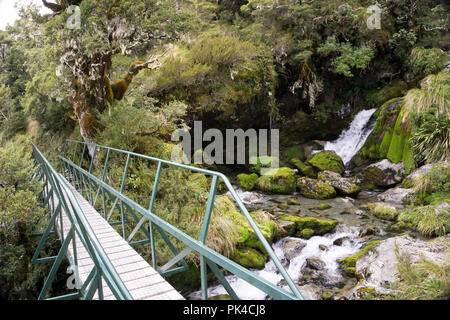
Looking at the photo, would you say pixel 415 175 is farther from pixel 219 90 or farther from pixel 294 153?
pixel 219 90

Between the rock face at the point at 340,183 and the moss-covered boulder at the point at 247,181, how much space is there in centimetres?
257

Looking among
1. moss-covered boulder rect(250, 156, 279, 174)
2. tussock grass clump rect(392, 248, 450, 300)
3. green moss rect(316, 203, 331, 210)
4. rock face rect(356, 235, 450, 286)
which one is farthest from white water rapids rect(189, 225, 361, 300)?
moss-covered boulder rect(250, 156, 279, 174)

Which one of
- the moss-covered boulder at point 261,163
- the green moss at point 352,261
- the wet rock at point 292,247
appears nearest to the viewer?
the green moss at point 352,261

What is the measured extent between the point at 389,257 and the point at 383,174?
5810 millimetres

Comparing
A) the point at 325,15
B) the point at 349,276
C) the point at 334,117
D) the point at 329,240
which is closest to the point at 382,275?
the point at 349,276

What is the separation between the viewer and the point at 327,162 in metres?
11.4

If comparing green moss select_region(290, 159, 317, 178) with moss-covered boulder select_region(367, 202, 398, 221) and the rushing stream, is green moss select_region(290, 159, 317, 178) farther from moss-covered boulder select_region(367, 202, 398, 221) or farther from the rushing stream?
moss-covered boulder select_region(367, 202, 398, 221)

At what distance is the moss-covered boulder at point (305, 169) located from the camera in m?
11.5

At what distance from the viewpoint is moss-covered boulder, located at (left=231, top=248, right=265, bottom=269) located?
583 centimetres

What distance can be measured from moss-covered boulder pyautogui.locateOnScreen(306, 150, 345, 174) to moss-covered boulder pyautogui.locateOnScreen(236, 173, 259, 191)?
2.59 m

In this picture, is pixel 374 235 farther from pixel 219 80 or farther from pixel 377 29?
pixel 377 29

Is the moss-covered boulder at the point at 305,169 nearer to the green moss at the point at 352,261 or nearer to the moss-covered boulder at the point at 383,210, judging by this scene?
the moss-covered boulder at the point at 383,210

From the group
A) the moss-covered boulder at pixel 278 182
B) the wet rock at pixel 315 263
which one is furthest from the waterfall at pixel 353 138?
the wet rock at pixel 315 263

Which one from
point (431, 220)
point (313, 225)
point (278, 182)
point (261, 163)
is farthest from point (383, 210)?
point (261, 163)
